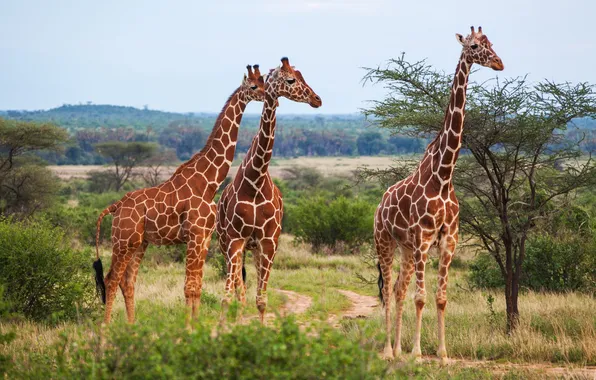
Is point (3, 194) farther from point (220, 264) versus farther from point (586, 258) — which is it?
point (586, 258)

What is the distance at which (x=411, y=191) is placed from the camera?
7.69m

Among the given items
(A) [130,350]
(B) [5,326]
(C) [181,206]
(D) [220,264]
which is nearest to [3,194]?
(D) [220,264]

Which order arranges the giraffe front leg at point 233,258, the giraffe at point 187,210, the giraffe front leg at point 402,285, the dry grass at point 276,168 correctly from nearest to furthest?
1. the giraffe front leg at point 233,258
2. the giraffe at point 187,210
3. the giraffe front leg at point 402,285
4. the dry grass at point 276,168

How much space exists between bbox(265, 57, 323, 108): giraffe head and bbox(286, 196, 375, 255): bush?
13005mm

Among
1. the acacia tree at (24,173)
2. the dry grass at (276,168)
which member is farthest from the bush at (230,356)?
the dry grass at (276,168)

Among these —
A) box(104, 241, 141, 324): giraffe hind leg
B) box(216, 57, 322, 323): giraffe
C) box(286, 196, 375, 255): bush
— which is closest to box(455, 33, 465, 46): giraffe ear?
box(216, 57, 322, 323): giraffe

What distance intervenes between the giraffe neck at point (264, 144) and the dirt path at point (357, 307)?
149 inches

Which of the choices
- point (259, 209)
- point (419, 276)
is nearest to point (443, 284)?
point (419, 276)

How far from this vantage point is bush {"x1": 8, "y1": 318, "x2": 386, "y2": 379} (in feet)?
14.9

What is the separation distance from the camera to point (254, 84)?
7.86 metres

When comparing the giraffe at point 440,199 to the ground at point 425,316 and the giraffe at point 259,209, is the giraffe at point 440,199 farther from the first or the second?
the giraffe at point 259,209

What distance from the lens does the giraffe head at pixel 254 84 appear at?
25.7 ft

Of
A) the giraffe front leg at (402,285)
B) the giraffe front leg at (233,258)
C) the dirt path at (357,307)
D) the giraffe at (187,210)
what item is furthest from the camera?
the dirt path at (357,307)

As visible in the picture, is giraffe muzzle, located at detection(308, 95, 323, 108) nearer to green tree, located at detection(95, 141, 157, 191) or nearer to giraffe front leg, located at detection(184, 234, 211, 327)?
giraffe front leg, located at detection(184, 234, 211, 327)
